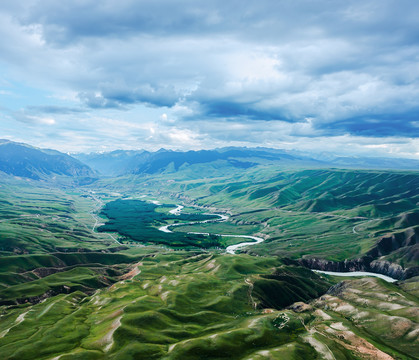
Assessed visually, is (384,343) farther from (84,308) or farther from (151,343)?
(84,308)

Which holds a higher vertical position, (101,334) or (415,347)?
(101,334)

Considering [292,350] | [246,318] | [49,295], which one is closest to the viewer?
[292,350]

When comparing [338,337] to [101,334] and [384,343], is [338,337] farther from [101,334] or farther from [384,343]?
[101,334]

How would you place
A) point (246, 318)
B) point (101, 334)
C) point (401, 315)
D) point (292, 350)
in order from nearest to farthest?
point (292, 350), point (101, 334), point (246, 318), point (401, 315)

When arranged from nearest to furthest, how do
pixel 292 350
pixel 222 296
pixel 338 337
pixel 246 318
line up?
pixel 292 350
pixel 338 337
pixel 246 318
pixel 222 296

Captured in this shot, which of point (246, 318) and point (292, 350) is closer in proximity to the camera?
point (292, 350)

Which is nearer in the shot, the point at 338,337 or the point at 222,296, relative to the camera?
the point at 338,337

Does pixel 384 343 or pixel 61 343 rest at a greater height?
pixel 61 343

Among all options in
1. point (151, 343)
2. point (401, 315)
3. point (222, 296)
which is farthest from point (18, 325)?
point (401, 315)

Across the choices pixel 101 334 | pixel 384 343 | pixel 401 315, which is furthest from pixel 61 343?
pixel 401 315
